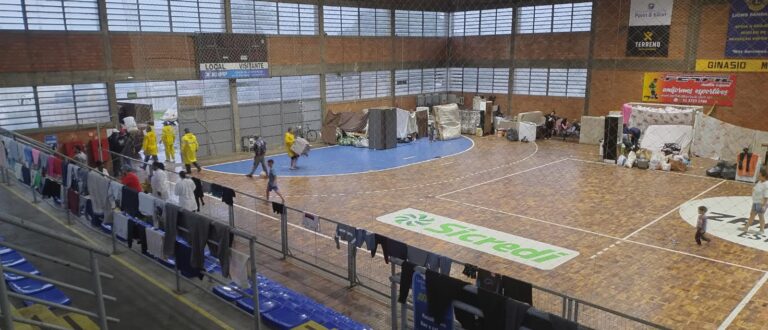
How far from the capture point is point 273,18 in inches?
1108

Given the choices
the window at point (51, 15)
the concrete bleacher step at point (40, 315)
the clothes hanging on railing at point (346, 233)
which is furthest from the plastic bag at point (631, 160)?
the window at point (51, 15)

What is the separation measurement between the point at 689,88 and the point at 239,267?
27606 mm

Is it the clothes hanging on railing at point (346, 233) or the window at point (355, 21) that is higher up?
the window at point (355, 21)

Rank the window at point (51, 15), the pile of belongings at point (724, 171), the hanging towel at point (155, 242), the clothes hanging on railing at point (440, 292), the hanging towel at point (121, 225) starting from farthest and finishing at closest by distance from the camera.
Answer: the pile of belongings at point (724, 171), the window at point (51, 15), the hanging towel at point (121, 225), the hanging towel at point (155, 242), the clothes hanging on railing at point (440, 292)

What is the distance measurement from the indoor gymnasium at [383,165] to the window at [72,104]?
0.09 meters

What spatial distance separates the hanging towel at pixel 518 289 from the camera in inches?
277

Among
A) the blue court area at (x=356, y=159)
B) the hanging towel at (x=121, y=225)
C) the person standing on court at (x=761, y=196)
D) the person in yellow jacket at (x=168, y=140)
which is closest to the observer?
the hanging towel at (x=121, y=225)

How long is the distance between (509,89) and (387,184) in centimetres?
1833

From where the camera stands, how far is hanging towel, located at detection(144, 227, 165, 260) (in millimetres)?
9102

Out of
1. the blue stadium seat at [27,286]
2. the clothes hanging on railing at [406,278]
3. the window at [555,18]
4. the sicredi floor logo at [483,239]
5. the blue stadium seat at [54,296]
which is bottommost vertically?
the sicredi floor logo at [483,239]

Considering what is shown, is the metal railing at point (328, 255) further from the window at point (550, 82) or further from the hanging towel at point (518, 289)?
the window at point (550, 82)

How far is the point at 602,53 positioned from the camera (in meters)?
31.2

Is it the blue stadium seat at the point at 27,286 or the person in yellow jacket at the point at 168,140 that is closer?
the blue stadium seat at the point at 27,286

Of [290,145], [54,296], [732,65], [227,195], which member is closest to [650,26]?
[732,65]
